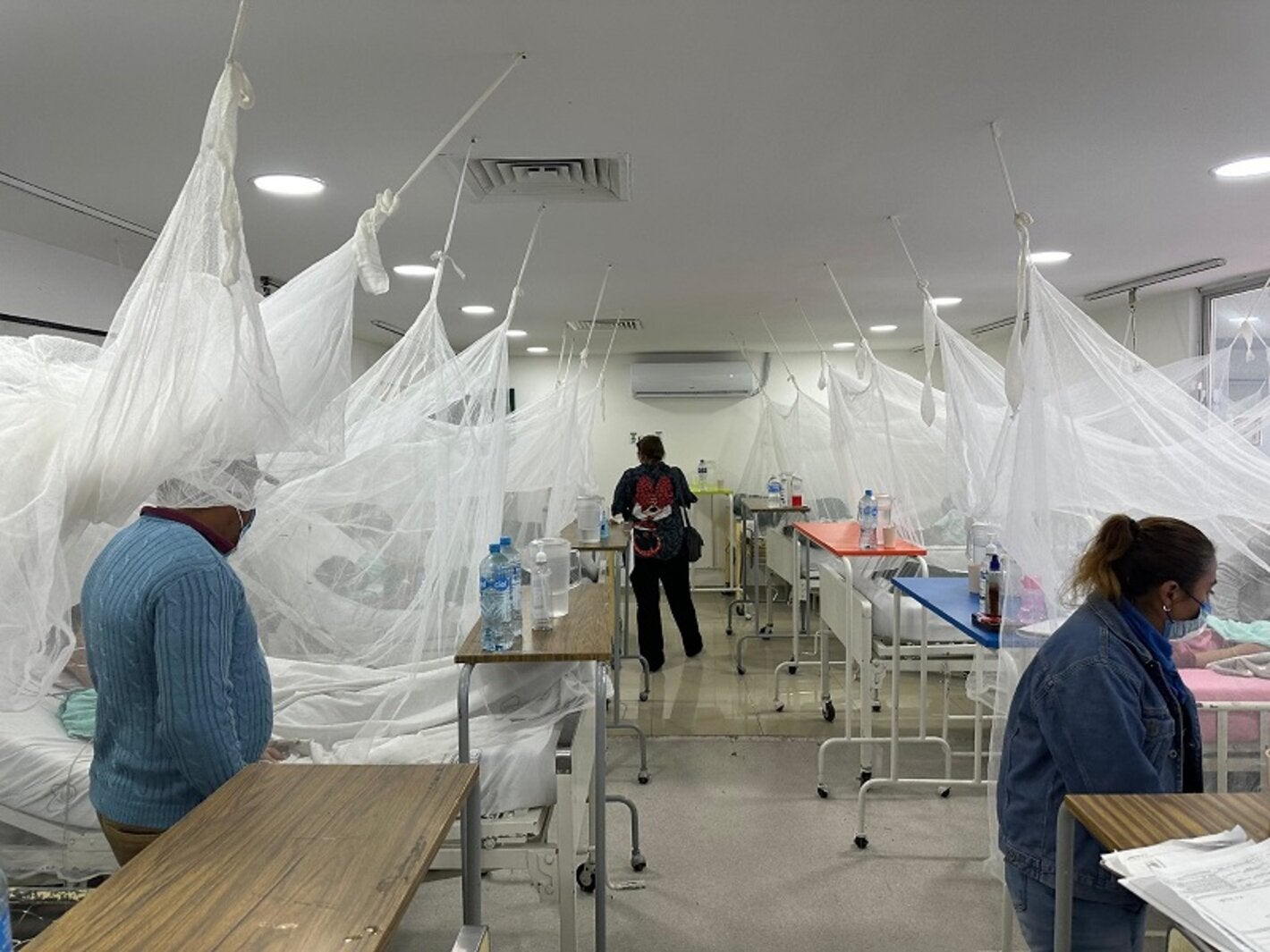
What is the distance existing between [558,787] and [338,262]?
1295 millimetres

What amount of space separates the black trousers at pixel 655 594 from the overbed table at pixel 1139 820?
3619 millimetres

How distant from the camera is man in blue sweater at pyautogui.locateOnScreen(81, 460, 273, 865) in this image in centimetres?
127

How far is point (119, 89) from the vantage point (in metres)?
1.80

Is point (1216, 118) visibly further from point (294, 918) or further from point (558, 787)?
point (294, 918)

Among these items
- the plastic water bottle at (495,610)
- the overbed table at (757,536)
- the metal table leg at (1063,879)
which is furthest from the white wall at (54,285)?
the overbed table at (757,536)

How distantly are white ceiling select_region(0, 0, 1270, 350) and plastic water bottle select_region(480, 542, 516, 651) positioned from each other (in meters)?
1.13

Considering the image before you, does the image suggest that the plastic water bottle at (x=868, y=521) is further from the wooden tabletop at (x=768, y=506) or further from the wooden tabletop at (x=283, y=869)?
the wooden tabletop at (x=283, y=869)

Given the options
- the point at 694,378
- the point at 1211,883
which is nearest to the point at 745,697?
the point at 1211,883

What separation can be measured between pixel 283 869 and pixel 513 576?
4.27 feet

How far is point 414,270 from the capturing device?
383 cm

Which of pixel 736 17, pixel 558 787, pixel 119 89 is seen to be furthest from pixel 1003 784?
pixel 119 89

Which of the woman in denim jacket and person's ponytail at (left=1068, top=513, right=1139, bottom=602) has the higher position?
person's ponytail at (left=1068, top=513, right=1139, bottom=602)

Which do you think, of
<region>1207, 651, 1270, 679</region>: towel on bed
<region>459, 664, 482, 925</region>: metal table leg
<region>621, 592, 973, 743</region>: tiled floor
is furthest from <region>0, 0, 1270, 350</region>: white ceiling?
<region>621, 592, 973, 743</region>: tiled floor

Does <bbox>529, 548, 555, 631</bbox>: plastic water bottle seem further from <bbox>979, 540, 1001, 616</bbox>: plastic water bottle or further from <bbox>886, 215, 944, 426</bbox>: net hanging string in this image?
<bbox>886, 215, 944, 426</bbox>: net hanging string
